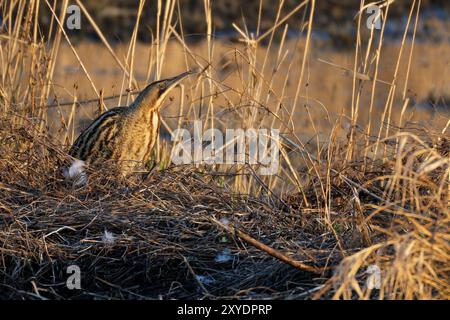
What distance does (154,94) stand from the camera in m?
5.21

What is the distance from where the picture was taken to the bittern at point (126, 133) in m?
4.89

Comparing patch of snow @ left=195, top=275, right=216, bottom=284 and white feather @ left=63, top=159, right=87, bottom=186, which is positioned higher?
white feather @ left=63, top=159, right=87, bottom=186

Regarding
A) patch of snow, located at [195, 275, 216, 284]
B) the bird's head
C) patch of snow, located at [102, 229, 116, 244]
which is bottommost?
patch of snow, located at [195, 275, 216, 284]

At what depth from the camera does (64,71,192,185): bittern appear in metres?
4.89

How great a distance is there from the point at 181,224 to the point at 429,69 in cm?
638

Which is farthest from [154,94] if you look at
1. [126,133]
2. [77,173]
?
[77,173]

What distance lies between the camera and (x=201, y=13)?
11.6m

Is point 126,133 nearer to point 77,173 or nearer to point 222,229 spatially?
point 77,173

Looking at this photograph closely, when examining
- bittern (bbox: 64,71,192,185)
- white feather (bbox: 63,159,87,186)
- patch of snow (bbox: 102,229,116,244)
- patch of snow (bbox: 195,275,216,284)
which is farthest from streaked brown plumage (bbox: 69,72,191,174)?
patch of snow (bbox: 195,275,216,284)

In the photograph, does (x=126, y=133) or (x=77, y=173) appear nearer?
(x=77, y=173)

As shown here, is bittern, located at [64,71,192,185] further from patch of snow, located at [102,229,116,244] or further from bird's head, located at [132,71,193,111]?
patch of snow, located at [102,229,116,244]

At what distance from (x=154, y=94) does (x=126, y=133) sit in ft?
0.98

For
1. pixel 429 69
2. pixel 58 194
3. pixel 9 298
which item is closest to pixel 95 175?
pixel 58 194

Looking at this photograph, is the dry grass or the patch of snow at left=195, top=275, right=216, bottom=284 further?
the patch of snow at left=195, top=275, right=216, bottom=284
